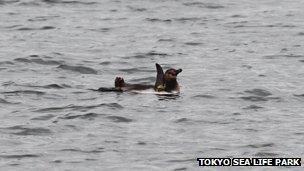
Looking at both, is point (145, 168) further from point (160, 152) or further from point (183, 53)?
point (183, 53)

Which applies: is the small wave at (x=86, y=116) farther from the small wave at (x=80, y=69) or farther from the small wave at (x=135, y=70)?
the small wave at (x=135, y=70)

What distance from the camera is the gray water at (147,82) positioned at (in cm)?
1906

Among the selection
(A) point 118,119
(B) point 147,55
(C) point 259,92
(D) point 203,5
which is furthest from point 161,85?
(D) point 203,5

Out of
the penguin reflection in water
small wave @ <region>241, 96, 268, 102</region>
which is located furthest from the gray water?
the penguin reflection in water

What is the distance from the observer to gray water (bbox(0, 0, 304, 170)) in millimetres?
19062

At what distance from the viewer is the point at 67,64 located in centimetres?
2873

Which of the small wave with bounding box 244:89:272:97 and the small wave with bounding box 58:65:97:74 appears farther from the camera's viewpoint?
the small wave with bounding box 58:65:97:74

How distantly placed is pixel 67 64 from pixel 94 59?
1209 millimetres

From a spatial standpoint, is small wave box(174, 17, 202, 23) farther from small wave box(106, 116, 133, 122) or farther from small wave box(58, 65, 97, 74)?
small wave box(106, 116, 133, 122)

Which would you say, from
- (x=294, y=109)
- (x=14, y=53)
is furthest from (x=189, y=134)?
(x=14, y=53)

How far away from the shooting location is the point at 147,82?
1045 inches

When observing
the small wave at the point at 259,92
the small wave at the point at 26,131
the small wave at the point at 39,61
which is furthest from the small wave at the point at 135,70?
Result: the small wave at the point at 26,131

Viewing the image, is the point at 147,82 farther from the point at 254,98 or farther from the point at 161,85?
the point at 254,98

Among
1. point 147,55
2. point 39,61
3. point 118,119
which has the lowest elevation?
point 147,55
